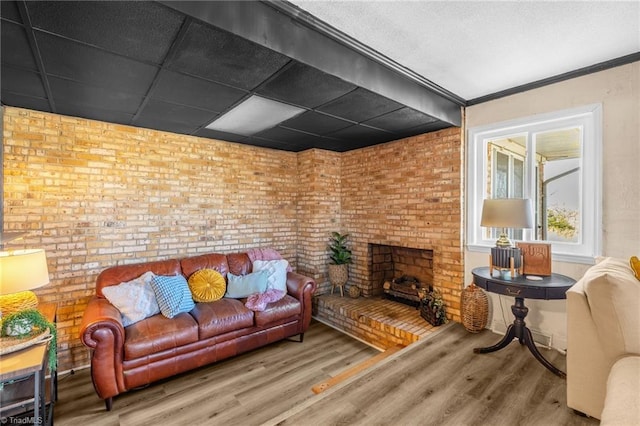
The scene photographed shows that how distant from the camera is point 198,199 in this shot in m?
3.87

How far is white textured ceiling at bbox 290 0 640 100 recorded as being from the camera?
1798mm

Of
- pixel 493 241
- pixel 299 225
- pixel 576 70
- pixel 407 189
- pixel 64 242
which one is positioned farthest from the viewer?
pixel 299 225

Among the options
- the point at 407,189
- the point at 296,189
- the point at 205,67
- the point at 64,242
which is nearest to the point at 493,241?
the point at 407,189

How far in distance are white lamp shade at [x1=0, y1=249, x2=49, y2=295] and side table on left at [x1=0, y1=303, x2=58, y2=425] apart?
428mm

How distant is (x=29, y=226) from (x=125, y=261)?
89cm

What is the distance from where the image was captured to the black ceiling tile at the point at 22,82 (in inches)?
81.6

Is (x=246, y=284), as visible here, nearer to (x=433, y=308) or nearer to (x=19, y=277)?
(x=19, y=277)

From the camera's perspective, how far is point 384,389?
6.93 ft

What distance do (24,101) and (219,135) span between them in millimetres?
1811

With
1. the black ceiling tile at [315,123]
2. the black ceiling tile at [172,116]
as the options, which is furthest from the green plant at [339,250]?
the black ceiling tile at [172,116]

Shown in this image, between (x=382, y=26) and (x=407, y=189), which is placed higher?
(x=382, y=26)

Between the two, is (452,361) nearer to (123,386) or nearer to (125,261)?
(123,386)

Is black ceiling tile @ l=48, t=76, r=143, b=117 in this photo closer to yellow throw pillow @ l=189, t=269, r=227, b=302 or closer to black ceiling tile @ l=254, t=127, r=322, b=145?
black ceiling tile @ l=254, t=127, r=322, b=145

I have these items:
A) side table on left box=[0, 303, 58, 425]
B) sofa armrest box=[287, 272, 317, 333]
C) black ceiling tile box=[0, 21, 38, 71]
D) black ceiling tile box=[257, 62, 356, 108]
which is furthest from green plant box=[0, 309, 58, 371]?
black ceiling tile box=[257, 62, 356, 108]
